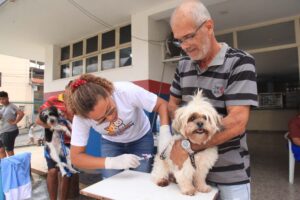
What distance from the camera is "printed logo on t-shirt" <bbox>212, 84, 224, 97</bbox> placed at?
1.10 m

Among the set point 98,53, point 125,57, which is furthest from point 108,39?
point 125,57

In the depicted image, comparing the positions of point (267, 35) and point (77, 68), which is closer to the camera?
point (267, 35)

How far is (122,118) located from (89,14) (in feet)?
13.0

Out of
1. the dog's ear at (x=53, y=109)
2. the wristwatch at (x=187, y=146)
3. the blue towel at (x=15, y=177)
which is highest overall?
the dog's ear at (x=53, y=109)

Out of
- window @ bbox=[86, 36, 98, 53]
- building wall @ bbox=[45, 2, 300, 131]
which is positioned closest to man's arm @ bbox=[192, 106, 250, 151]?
building wall @ bbox=[45, 2, 300, 131]

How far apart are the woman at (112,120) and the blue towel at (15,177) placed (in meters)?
1.34

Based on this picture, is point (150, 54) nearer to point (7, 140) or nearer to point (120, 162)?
point (7, 140)

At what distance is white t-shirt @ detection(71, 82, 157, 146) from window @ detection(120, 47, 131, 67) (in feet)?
12.1

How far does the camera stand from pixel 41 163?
4.79 m

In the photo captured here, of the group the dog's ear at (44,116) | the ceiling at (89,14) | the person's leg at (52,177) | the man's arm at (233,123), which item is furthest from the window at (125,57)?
the man's arm at (233,123)

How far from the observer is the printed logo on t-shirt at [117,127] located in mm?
1542

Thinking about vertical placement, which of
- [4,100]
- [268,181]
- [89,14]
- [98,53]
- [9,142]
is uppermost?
[89,14]

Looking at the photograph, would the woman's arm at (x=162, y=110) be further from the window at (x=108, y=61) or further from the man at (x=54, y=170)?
the window at (x=108, y=61)

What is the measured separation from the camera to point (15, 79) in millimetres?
15156
